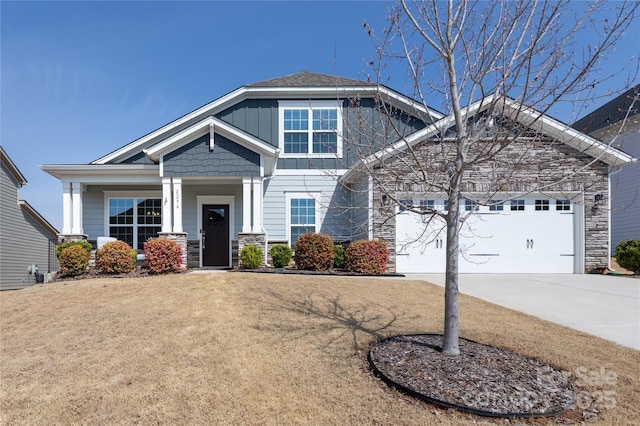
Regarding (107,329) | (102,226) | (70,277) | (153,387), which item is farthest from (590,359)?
(102,226)

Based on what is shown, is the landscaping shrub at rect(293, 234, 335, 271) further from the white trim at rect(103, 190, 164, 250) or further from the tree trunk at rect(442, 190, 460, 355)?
Result: the white trim at rect(103, 190, 164, 250)

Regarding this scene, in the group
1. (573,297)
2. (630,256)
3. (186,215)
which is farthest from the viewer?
(186,215)

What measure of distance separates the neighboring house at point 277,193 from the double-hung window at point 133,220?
0.04 metres

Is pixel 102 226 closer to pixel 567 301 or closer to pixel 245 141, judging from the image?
pixel 245 141

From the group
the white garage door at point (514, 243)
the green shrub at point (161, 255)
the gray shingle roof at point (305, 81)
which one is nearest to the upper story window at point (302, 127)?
the gray shingle roof at point (305, 81)

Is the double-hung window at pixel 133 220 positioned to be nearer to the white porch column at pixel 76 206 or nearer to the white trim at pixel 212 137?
the white porch column at pixel 76 206

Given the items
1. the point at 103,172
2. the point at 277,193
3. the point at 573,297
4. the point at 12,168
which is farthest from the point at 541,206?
the point at 12,168

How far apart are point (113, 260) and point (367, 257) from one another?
6.91 metres

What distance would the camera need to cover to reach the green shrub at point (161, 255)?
30.2 ft

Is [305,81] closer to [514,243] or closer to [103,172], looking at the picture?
[103,172]

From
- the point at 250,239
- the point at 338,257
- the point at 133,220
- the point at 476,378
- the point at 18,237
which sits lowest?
the point at 476,378

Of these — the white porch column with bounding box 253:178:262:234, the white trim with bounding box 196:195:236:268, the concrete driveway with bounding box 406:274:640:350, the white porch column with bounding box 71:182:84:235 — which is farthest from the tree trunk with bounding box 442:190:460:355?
the white porch column with bounding box 71:182:84:235

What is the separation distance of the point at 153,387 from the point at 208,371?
0.56 meters

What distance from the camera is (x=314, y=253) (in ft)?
32.5
